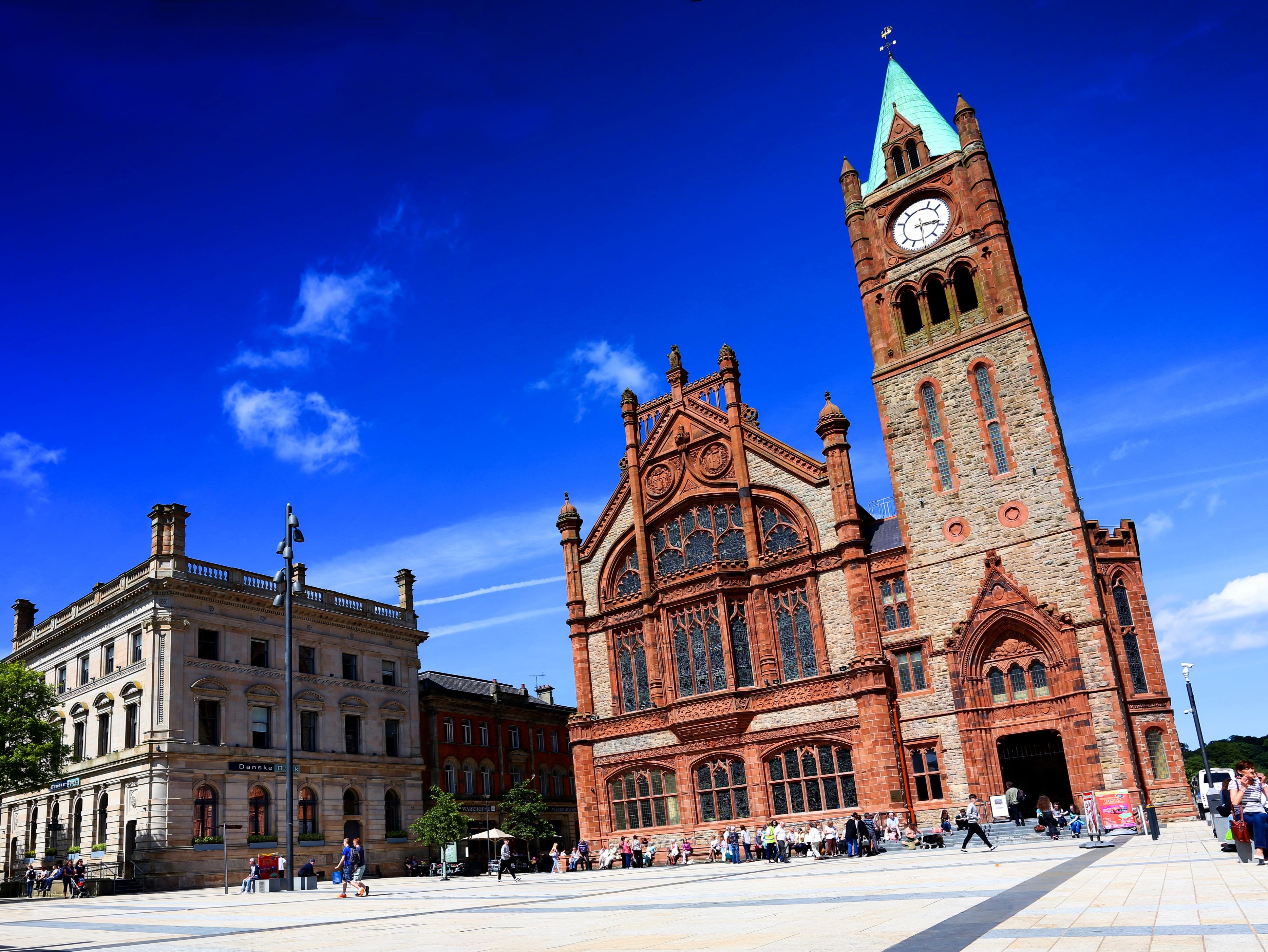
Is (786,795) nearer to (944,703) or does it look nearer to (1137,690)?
(944,703)

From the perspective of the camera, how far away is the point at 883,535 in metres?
47.2

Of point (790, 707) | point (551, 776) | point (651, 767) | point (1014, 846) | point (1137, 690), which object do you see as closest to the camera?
point (1014, 846)

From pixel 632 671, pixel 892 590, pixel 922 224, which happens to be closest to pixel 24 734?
pixel 632 671

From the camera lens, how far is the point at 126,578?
48.9 meters

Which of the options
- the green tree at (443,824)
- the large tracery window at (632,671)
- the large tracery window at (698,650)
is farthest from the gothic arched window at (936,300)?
the green tree at (443,824)

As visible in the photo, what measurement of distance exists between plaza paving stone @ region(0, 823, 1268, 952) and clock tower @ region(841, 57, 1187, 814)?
39.0ft

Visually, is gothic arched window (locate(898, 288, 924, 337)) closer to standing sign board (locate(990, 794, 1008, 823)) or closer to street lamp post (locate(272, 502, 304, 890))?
standing sign board (locate(990, 794, 1008, 823))

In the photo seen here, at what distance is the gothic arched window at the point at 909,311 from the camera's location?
47.8 m

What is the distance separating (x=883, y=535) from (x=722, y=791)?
1432 cm

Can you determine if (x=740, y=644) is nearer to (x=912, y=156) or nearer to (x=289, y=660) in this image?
(x=289, y=660)

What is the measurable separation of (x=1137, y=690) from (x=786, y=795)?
15.5m

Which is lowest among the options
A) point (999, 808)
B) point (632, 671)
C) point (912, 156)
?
point (999, 808)

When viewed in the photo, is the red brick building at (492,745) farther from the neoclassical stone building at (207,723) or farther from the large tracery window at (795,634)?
the large tracery window at (795,634)

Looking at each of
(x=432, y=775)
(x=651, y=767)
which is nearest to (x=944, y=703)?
(x=651, y=767)
